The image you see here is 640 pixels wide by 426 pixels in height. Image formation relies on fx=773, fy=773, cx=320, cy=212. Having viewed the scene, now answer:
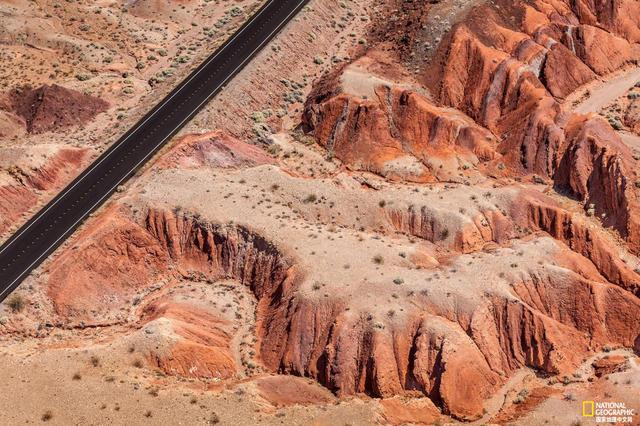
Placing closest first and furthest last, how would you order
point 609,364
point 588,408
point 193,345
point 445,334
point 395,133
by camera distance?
point 588,408 → point 445,334 → point 193,345 → point 609,364 → point 395,133

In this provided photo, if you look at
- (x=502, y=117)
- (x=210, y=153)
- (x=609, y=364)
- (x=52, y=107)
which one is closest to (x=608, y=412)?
(x=609, y=364)

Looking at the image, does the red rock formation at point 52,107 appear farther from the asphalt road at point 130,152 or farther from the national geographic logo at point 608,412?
the national geographic logo at point 608,412

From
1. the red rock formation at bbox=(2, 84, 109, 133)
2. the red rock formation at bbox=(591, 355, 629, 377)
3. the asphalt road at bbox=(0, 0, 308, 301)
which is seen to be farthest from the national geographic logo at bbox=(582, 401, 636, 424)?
the red rock formation at bbox=(2, 84, 109, 133)

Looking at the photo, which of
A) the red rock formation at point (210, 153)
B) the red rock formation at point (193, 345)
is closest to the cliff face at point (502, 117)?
the red rock formation at point (210, 153)

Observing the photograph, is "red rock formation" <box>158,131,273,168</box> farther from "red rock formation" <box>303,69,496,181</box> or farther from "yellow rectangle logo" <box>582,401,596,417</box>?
"yellow rectangle logo" <box>582,401,596,417</box>

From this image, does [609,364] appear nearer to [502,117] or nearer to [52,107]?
[502,117]

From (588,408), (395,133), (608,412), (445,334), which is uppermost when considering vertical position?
(395,133)

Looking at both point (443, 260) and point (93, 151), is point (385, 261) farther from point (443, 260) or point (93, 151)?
point (93, 151)

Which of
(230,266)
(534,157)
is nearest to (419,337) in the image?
(230,266)

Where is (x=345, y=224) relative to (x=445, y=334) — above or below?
above
